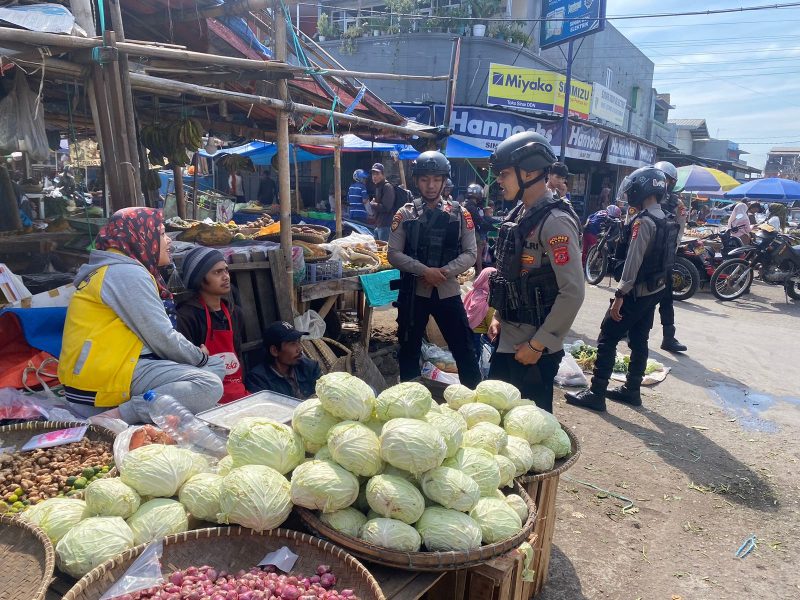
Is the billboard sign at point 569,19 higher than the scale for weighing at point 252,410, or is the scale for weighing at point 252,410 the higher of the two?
the billboard sign at point 569,19

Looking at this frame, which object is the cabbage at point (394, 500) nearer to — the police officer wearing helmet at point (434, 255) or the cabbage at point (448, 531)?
the cabbage at point (448, 531)

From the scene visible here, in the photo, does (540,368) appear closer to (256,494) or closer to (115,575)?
(256,494)

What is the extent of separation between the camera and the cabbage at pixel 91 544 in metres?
1.77

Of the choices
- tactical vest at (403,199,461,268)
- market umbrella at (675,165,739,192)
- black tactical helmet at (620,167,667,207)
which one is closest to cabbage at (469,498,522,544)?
tactical vest at (403,199,461,268)

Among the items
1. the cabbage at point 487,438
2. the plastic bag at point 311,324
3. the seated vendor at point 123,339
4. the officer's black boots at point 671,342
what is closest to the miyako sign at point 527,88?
the officer's black boots at point 671,342

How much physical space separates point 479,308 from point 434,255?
4.01 ft

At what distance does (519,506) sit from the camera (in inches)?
87.4

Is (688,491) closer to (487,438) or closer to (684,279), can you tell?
(487,438)

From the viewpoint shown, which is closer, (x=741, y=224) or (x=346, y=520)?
(x=346, y=520)

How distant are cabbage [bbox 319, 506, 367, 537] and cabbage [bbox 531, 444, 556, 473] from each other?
98cm

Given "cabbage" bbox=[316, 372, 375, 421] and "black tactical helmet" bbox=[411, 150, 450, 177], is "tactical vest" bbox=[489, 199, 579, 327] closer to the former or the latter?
"black tactical helmet" bbox=[411, 150, 450, 177]

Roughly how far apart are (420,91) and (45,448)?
48.5ft

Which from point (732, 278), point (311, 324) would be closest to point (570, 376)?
point (311, 324)

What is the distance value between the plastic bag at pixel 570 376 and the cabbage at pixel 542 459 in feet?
11.4
